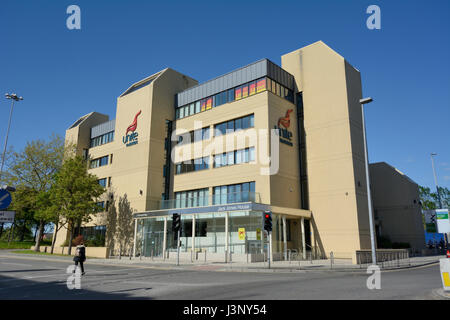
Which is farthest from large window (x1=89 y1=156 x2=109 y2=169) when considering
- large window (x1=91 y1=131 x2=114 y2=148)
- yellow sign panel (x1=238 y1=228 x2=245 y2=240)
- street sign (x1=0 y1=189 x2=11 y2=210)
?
street sign (x1=0 y1=189 x2=11 y2=210)

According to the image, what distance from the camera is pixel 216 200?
32438mm

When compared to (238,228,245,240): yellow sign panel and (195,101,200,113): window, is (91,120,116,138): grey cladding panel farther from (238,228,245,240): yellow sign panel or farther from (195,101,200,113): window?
(238,228,245,240): yellow sign panel

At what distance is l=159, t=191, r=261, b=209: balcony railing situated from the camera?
2953cm

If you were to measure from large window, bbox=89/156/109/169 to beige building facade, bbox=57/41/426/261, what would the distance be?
7885 mm

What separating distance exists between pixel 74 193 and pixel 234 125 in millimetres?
21099

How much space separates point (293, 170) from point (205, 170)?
30.7 ft

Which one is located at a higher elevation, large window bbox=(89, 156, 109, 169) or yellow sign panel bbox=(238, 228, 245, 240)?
large window bbox=(89, 156, 109, 169)

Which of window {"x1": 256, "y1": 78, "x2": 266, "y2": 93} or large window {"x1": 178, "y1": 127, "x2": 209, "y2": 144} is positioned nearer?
window {"x1": 256, "y1": 78, "x2": 266, "y2": 93}

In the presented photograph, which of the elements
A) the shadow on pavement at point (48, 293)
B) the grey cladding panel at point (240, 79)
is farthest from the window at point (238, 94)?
the shadow on pavement at point (48, 293)

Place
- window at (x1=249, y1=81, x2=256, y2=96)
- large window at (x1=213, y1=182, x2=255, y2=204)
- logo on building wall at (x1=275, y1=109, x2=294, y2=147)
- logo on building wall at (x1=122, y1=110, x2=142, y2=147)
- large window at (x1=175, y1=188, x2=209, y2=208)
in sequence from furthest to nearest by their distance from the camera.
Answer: logo on building wall at (x1=122, y1=110, x2=142, y2=147) < large window at (x1=175, y1=188, x2=209, y2=208) < window at (x1=249, y1=81, x2=256, y2=96) < logo on building wall at (x1=275, y1=109, x2=294, y2=147) < large window at (x1=213, y1=182, x2=255, y2=204)

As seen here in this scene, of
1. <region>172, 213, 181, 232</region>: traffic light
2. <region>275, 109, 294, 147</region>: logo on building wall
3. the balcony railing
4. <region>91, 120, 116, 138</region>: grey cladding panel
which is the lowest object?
<region>172, 213, 181, 232</region>: traffic light

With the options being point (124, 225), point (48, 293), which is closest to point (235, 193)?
point (124, 225)

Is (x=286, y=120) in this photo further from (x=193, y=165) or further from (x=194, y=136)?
(x=193, y=165)
